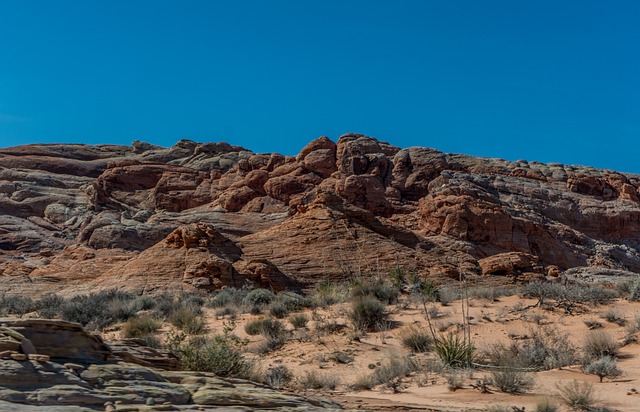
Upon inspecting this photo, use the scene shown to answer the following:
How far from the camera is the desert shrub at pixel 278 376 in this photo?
371 inches

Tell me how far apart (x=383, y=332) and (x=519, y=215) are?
32580 millimetres

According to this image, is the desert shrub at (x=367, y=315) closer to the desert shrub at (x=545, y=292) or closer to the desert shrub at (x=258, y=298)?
the desert shrub at (x=545, y=292)

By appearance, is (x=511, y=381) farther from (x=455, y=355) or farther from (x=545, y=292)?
(x=545, y=292)

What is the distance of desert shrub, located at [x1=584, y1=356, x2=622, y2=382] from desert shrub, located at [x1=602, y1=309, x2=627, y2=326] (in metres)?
3.91

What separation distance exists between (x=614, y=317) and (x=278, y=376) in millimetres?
7855

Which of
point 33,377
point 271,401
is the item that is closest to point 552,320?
point 271,401

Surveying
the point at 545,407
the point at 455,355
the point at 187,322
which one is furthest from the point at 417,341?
the point at 187,322

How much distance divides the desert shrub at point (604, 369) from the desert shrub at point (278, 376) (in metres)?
4.70

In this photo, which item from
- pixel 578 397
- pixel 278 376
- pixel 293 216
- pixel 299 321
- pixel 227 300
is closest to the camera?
pixel 578 397

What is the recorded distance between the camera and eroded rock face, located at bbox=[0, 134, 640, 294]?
27770 millimetres

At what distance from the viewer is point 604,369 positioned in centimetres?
907

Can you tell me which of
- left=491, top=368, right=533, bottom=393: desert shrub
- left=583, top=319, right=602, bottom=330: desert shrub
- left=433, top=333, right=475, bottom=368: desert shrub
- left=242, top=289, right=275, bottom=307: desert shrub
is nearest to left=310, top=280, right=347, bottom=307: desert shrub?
left=242, top=289, right=275, bottom=307: desert shrub

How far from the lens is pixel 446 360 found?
10.2 metres

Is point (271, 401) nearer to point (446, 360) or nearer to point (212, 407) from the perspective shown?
point (212, 407)
